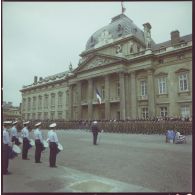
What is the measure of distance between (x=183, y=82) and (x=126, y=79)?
28.8 ft

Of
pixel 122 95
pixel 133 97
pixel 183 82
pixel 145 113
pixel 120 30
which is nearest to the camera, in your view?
pixel 183 82

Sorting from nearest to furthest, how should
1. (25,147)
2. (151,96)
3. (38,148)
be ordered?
(38,148), (25,147), (151,96)

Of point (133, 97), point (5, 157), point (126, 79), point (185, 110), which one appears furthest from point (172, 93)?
point (5, 157)

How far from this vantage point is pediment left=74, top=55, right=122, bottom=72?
3401cm

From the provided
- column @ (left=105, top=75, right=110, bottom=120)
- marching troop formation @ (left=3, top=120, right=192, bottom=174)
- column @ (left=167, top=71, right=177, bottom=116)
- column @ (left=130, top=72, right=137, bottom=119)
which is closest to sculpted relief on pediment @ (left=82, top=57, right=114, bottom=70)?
column @ (left=105, top=75, right=110, bottom=120)

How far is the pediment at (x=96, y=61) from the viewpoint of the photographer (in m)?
34.0

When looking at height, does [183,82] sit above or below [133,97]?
Result: above

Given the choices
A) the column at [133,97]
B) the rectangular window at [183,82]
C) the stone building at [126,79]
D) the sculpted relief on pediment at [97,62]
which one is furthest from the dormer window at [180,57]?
the sculpted relief on pediment at [97,62]

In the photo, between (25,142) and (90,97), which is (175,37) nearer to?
(90,97)

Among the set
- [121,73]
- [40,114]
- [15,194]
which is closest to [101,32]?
[121,73]

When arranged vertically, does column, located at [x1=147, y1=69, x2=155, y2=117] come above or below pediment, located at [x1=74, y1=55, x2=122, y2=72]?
below

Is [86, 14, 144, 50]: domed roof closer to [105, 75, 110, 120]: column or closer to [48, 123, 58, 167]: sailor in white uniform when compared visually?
[105, 75, 110, 120]: column

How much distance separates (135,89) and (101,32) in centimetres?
1466

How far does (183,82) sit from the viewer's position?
2767 centimetres
